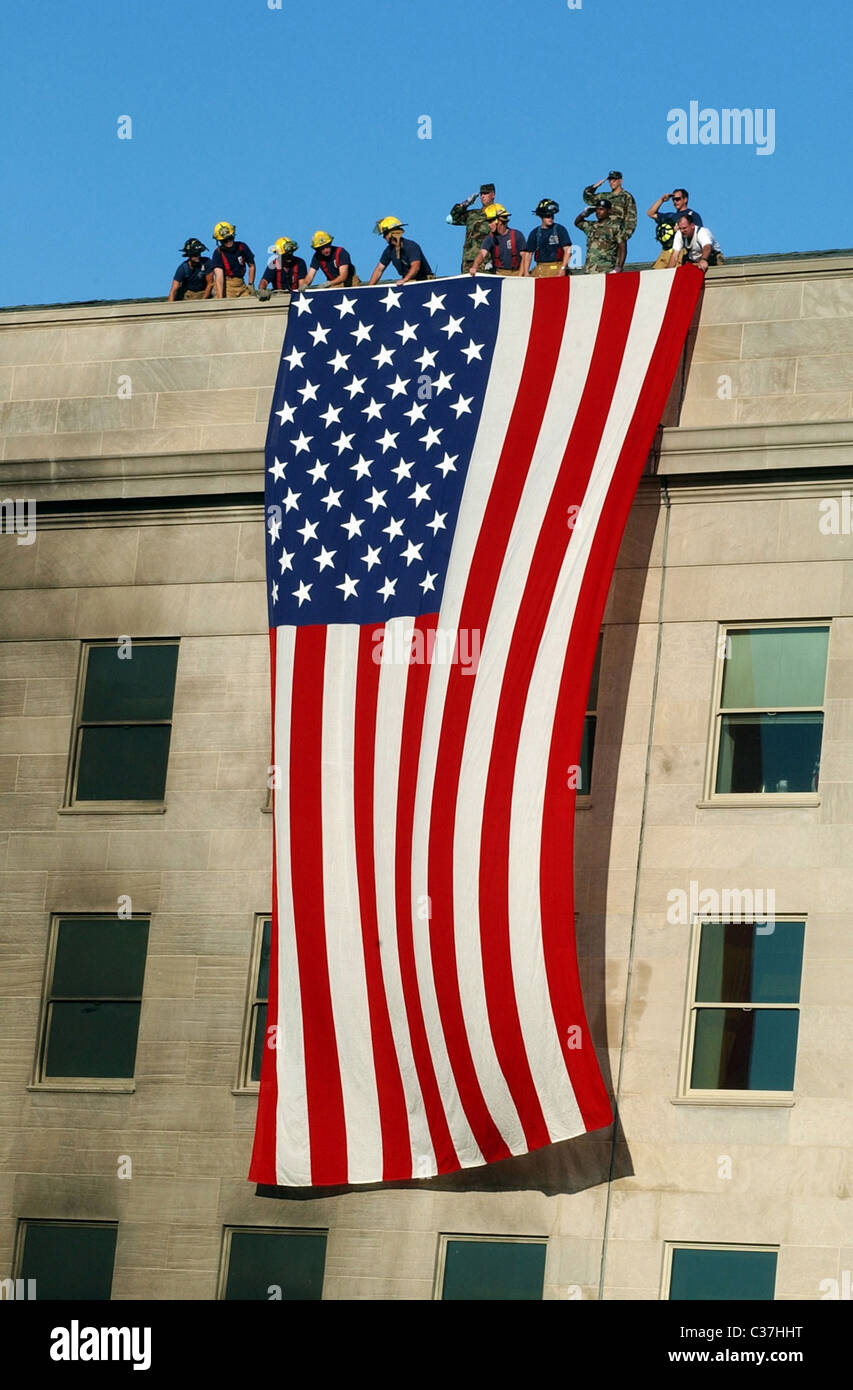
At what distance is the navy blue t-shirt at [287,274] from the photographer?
1255 inches

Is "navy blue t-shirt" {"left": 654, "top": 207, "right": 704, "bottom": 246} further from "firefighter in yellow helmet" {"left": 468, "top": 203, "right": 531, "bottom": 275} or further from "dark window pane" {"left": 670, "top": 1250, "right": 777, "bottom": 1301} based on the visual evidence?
"dark window pane" {"left": 670, "top": 1250, "right": 777, "bottom": 1301}

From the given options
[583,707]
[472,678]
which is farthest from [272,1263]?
[583,707]

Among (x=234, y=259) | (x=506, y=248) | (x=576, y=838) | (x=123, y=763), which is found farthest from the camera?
(x=234, y=259)

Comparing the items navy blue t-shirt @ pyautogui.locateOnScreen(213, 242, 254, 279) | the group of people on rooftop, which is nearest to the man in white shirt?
the group of people on rooftop

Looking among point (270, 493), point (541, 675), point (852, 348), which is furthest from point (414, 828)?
point (852, 348)

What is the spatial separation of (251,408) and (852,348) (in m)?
7.81

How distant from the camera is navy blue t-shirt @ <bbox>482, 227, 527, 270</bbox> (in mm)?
30844

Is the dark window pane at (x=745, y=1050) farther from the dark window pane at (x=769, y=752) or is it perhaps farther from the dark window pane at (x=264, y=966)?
the dark window pane at (x=264, y=966)

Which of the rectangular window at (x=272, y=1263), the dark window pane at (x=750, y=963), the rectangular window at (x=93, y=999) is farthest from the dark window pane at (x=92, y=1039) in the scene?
the dark window pane at (x=750, y=963)

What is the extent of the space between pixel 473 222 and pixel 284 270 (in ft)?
8.65

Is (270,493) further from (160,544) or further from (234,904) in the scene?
(234,904)

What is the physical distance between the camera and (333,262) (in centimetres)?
3167

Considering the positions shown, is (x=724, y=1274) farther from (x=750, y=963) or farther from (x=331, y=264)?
(x=331, y=264)

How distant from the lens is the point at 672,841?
90.5 ft
